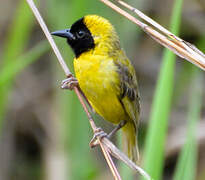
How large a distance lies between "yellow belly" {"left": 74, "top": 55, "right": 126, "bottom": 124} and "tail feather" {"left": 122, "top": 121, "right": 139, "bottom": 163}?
14.9 inches

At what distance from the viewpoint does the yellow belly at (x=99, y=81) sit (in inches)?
128

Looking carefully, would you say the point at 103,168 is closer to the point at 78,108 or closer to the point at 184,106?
the point at 184,106

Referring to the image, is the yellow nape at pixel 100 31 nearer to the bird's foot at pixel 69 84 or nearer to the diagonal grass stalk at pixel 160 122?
the bird's foot at pixel 69 84

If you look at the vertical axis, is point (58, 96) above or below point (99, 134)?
below

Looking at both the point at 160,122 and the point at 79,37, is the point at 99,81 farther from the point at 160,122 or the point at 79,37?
the point at 160,122

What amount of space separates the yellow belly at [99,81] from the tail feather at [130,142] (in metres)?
0.38

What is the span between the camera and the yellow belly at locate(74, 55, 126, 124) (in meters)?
3.26

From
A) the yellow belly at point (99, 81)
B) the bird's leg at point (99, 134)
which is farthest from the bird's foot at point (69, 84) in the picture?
the bird's leg at point (99, 134)

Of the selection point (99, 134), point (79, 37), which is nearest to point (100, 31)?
point (79, 37)

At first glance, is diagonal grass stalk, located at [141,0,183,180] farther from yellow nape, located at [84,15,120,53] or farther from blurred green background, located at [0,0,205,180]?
blurred green background, located at [0,0,205,180]

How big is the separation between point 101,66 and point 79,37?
25 centimetres

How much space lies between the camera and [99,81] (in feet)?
10.8

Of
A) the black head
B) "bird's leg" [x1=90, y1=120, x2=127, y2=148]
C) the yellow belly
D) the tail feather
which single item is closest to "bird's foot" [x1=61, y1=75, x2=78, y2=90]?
the yellow belly

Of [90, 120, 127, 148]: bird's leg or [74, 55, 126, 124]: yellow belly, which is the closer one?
[90, 120, 127, 148]: bird's leg
